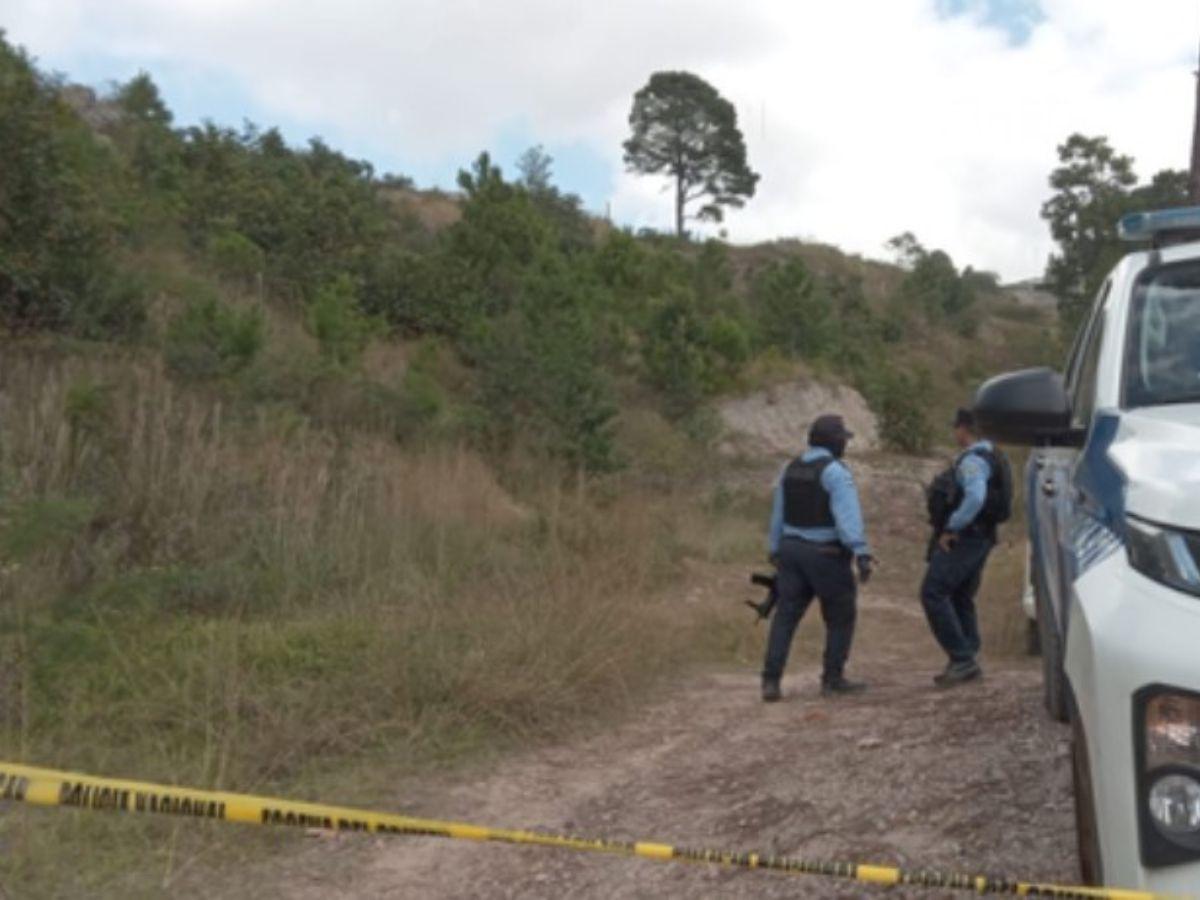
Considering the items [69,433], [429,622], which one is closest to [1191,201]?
[429,622]

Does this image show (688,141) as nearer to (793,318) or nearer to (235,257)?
(793,318)

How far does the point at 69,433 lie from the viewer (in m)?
8.50

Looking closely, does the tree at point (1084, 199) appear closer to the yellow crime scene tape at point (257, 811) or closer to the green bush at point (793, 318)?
the green bush at point (793, 318)

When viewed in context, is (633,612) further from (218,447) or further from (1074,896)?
(1074,896)

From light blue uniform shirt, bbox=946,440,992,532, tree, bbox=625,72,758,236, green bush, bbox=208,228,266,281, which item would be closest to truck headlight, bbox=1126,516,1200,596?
light blue uniform shirt, bbox=946,440,992,532

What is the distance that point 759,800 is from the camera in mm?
5074

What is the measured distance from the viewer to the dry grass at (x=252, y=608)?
5.62m

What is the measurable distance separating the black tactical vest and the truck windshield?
3.11 metres

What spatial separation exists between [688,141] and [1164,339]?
152ft

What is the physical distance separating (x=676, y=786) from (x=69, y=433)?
196 inches

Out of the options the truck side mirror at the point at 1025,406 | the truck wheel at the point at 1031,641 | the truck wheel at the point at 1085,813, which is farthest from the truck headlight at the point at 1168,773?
the truck wheel at the point at 1031,641

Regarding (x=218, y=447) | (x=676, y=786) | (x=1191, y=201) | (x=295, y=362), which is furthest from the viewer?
(x=295, y=362)

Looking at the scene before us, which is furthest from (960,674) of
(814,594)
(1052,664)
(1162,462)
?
(1162,462)

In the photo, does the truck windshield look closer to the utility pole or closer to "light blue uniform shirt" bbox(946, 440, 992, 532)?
"light blue uniform shirt" bbox(946, 440, 992, 532)
